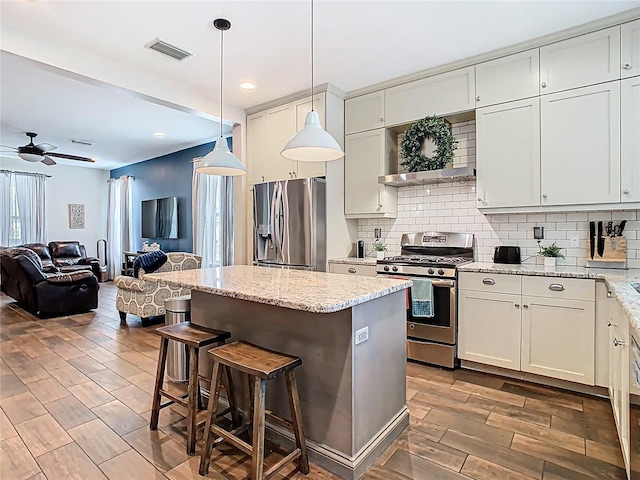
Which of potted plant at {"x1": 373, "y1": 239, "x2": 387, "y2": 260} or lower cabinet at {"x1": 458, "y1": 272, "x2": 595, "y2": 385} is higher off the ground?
potted plant at {"x1": 373, "y1": 239, "x2": 387, "y2": 260}

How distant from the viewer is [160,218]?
7254 mm

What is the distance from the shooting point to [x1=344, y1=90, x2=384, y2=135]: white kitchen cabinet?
3.88 m

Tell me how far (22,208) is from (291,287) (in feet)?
28.1

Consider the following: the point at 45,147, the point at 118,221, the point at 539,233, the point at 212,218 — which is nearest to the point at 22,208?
the point at 118,221

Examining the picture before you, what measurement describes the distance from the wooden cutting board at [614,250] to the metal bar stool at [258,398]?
2.64m

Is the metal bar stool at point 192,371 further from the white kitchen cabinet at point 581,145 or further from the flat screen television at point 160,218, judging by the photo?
the flat screen television at point 160,218

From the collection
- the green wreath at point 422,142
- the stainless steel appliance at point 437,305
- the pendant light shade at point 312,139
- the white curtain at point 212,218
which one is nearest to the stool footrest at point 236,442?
the pendant light shade at point 312,139

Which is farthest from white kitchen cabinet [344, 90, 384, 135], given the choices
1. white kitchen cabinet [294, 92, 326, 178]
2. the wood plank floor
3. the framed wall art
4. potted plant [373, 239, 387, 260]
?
the framed wall art

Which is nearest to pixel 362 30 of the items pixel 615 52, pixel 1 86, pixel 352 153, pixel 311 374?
pixel 352 153

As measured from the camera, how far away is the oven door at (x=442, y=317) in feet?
10.3

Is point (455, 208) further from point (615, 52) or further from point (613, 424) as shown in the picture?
point (613, 424)

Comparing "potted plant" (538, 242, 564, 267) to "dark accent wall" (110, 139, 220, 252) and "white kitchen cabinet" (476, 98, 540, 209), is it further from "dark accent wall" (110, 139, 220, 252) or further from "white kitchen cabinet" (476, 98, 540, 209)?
"dark accent wall" (110, 139, 220, 252)

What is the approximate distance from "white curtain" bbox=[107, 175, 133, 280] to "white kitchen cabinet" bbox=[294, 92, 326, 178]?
5.80m

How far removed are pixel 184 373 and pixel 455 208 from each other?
2.94 metres
